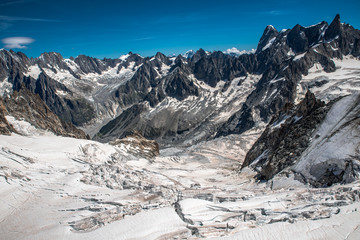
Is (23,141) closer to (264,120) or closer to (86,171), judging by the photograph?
(86,171)

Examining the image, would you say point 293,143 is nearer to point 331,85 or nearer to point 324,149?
point 324,149

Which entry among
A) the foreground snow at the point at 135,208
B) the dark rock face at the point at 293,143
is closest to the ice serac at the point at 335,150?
the dark rock face at the point at 293,143

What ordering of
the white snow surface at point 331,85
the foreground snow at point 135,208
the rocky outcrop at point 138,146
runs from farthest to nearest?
the white snow surface at point 331,85 < the rocky outcrop at point 138,146 < the foreground snow at point 135,208

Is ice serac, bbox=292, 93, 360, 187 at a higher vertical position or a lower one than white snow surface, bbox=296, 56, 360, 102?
lower

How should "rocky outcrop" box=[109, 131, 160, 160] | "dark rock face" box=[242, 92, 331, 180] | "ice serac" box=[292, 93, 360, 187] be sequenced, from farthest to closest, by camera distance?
1. "rocky outcrop" box=[109, 131, 160, 160]
2. "dark rock face" box=[242, 92, 331, 180]
3. "ice serac" box=[292, 93, 360, 187]

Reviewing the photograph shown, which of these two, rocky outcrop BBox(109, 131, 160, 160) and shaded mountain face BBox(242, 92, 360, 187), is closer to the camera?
shaded mountain face BBox(242, 92, 360, 187)

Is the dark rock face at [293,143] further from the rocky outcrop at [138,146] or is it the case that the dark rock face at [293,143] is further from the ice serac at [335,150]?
the rocky outcrop at [138,146]

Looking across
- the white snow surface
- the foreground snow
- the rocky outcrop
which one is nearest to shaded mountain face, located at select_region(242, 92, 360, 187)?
the foreground snow

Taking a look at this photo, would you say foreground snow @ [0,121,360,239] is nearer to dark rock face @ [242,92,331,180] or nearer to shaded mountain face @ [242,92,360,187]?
shaded mountain face @ [242,92,360,187]

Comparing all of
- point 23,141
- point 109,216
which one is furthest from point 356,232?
point 23,141

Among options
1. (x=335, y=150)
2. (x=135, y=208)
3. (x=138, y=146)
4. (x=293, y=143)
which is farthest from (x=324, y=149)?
(x=138, y=146)
